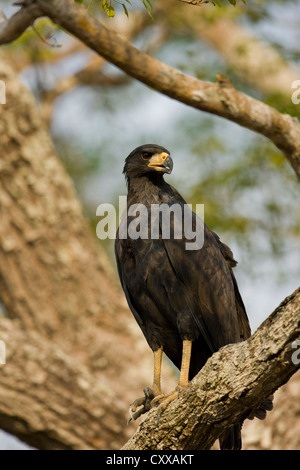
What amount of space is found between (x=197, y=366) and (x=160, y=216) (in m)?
1.21

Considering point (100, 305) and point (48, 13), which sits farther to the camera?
point (100, 305)

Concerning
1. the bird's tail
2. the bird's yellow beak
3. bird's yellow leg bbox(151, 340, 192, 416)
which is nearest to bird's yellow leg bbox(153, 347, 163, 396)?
bird's yellow leg bbox(151, 340, 192, 416)

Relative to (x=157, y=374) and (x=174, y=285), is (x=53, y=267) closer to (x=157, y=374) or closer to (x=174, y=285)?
(x=157, y=374)

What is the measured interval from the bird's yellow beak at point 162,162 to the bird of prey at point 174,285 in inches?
0.4

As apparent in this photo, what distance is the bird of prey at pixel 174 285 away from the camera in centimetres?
459

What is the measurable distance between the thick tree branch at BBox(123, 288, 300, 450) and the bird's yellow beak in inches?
66.8

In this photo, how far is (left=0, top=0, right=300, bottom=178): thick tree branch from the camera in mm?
4102

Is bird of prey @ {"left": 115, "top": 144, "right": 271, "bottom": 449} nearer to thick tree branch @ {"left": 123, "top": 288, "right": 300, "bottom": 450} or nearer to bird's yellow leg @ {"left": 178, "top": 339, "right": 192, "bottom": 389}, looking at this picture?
bird's yellow leg @ {"left": 178, "top": 339, "right": 192, "bottom": 389}

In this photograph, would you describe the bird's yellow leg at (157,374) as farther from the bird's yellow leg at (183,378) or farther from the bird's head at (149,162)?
the bird's head at (149,162)

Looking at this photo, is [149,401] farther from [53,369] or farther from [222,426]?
[53,369]

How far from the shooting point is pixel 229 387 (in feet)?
11.7
